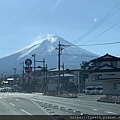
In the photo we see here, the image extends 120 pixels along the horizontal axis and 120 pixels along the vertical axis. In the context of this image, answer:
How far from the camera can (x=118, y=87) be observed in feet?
187

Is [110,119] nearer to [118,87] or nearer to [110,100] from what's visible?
[110,100]

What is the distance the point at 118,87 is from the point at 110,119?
42655 mm

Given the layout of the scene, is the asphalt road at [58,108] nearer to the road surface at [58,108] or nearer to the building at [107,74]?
the road surface at [58,108]

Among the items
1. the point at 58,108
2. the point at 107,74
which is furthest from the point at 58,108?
the point at 107,74

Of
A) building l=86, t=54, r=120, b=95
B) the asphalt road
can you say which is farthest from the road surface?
building l=86, t=54, r=120, b=95

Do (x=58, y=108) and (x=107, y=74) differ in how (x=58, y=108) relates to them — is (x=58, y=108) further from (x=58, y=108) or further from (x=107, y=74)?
(x=107, y=74)

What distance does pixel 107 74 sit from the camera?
220 ft

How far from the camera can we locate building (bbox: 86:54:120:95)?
189 ft

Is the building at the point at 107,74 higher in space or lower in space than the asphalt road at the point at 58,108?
higher

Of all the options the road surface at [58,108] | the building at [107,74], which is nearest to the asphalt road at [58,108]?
the road surface at [58,108]

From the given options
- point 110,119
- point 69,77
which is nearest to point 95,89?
point 69,77

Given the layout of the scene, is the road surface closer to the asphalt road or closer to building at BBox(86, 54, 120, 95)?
the asphalt road

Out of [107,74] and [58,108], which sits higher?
[107,74]

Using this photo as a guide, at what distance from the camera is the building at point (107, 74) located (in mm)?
57631
